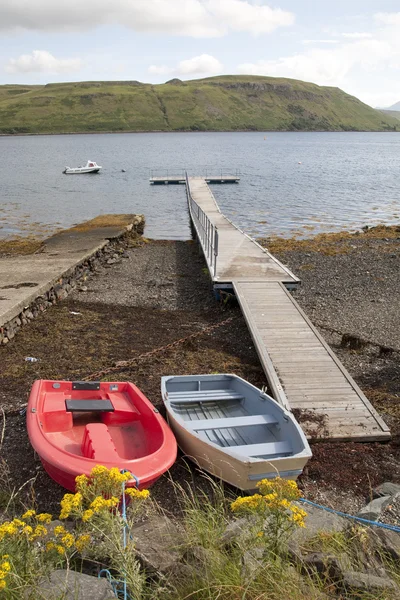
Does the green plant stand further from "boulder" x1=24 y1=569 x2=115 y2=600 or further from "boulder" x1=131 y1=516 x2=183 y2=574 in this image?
"boulder" x1=24 y1=569 x2=115 y2=600

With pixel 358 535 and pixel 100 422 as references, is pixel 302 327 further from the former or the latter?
pixel 358 535

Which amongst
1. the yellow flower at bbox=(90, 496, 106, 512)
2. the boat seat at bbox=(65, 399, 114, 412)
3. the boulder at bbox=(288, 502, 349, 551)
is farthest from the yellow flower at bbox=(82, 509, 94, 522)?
the boat seat at bbox=(65, 399, 114, 412)

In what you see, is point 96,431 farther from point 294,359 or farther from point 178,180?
point 178,180

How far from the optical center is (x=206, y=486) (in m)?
6.92

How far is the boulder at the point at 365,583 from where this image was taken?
147 inches

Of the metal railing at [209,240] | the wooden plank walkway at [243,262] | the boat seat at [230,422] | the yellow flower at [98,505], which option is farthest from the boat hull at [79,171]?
the yellow flower at [98,505]

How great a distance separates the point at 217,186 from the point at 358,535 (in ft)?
163

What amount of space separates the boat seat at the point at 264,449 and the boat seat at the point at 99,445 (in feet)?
4.95

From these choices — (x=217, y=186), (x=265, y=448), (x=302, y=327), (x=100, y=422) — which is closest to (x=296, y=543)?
(x=265, y=448)

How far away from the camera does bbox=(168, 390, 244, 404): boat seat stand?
8.25m

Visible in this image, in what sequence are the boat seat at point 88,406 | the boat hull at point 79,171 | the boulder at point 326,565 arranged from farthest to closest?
1. the boat hull at point 79,171
2. the boat seat at point 88,406
3. the boulder at point 326,565

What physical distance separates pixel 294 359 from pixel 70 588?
22.7 feet

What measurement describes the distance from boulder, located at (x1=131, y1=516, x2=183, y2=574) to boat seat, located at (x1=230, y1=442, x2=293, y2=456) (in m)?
1.67

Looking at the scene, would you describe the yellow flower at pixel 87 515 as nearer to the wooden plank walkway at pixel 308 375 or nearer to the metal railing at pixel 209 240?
the wooden plank walkway at pixel 308 375
